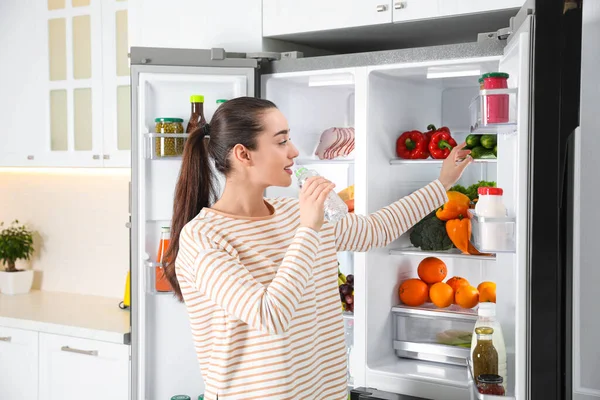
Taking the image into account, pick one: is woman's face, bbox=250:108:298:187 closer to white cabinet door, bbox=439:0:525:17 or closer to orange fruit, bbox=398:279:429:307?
white cabinet door, bbox=439:0:525:17

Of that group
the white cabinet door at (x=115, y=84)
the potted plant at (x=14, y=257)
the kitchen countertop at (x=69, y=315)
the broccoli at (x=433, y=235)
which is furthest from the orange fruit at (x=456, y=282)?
the potted plant at (x=14, y=257)

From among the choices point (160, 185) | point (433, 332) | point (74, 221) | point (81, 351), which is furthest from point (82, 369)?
point (433, 332)

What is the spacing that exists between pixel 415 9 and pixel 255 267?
3.53ft

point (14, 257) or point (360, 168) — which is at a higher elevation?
point (360, 168)

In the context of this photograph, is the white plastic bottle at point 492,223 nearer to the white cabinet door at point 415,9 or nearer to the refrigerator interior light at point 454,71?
the refrigerator interior light at point 454,71

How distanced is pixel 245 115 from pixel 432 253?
0.97 metres

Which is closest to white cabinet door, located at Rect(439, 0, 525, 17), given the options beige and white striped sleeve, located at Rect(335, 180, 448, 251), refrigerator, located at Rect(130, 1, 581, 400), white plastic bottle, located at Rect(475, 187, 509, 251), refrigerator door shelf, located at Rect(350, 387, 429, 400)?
refrigerator, located at Rect(130, 1, 581, 400)

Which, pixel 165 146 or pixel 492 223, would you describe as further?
pixel 165 146

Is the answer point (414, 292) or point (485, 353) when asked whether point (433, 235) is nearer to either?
point (414, 292)

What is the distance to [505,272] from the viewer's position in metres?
2.07

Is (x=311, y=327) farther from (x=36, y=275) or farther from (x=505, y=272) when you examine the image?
(x=36, y=275)

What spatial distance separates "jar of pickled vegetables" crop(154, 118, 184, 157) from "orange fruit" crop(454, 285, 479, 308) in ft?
3.33

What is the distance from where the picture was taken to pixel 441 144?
243 centimetres

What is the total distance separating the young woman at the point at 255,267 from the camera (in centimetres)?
153
